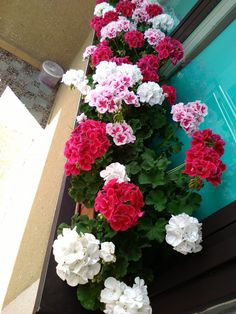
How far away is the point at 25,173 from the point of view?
97.6 inches

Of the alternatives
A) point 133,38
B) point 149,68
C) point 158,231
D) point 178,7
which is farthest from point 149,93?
point 178,7

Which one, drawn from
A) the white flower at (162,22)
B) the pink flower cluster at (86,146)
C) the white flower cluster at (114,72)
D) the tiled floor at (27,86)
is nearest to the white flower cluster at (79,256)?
the pink flower cluster at (86,146)

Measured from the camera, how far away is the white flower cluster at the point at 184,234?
2.80ft

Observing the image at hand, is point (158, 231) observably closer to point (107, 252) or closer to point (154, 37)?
point (107, 252)

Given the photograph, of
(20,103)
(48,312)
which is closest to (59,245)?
(48,312)

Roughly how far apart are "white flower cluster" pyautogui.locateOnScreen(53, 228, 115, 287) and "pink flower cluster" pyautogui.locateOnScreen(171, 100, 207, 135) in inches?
22.4

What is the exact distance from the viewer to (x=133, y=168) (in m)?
1.09

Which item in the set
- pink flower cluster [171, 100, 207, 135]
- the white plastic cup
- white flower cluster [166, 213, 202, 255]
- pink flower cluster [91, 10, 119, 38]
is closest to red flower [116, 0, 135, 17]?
pink flower cluster [91, 10, 119, 38]

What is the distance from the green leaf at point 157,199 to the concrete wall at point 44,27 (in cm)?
290

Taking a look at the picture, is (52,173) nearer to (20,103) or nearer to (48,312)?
(48,312)

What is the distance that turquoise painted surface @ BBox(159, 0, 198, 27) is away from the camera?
6.33ft

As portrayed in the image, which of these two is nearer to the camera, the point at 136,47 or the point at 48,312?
the point at 48,312

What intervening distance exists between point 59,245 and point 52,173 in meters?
0.99

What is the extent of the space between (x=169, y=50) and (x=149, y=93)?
1.25ft
